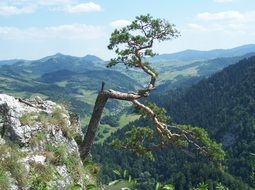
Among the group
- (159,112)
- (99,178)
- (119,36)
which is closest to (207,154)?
(159,112)

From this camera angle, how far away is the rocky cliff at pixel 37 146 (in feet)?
57.5

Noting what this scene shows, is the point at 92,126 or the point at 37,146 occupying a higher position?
the point at 37,146

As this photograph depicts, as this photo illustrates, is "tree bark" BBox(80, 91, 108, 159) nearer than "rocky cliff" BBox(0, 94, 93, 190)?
No

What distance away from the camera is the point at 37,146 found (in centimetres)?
2053

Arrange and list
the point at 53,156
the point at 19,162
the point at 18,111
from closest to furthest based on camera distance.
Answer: the point at 19,162 < the point at 53,156 < the point at 18,111

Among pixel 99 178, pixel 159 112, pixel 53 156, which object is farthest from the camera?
pixel 159 112

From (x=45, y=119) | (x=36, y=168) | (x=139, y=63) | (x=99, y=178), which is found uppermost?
(x=139, y=63)

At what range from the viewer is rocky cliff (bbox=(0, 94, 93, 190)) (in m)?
17.5

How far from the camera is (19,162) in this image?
17.9 meters

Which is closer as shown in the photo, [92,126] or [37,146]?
[37,146]

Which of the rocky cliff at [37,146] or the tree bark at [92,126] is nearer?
the rocky cliff at [37,146]

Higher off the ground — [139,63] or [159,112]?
[139,63]

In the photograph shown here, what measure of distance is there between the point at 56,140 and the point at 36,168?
13.0 ft

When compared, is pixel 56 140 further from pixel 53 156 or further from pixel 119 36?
pixel 119 36
